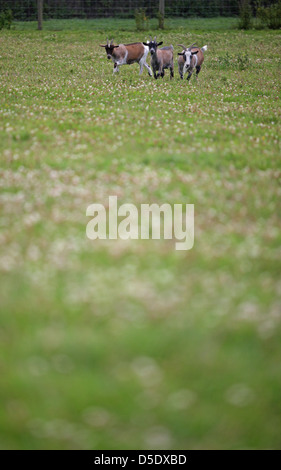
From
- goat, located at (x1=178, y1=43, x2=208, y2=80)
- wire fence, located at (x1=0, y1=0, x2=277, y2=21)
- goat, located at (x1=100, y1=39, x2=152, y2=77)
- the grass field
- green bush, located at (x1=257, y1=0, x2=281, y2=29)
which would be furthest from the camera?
wire fence, located at (x1=0, y1=0, x2=277, y2=21)

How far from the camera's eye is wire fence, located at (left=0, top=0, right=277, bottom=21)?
172 feet

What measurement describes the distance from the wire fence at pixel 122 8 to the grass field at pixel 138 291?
138 feet

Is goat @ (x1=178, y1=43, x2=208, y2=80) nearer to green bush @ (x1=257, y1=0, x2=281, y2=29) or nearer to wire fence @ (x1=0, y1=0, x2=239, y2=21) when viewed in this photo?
green bush @ (x1=257, y1=0, x2=281, y2=29)

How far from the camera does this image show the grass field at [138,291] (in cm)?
427

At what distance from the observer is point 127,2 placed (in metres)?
53.4

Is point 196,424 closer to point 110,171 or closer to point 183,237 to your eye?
point 183,237

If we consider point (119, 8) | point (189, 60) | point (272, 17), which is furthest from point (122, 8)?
point (189, 60)

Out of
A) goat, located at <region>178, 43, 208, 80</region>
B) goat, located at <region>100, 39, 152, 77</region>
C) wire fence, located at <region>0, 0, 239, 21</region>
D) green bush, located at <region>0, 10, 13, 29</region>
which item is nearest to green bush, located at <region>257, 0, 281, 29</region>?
wire fence, located at <region>0, 0, 239, 21</region>

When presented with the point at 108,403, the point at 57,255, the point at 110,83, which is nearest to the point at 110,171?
the point at 57,255

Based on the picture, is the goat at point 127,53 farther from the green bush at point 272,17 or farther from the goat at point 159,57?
the green bush at point 272,17

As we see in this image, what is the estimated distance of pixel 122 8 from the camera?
175 ft

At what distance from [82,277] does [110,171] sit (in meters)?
3.90

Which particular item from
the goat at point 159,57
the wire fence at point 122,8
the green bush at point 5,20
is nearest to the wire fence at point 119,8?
the wire fence at point 122,8

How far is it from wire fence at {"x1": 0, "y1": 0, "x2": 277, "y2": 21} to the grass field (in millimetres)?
42035
